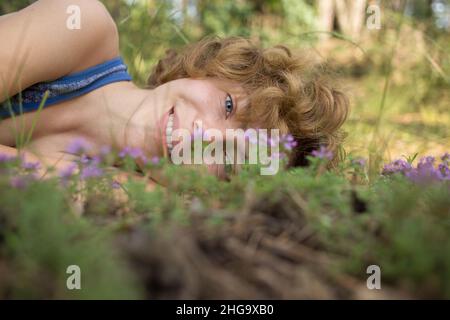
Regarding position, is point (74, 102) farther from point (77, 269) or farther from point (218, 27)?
point (218, 27)

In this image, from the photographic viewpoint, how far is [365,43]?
21.3 feet

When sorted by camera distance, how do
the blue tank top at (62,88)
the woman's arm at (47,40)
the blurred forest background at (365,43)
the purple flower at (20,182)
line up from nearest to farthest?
the purple flower at (20,182) < the woman's arm at (47,40) < the blue tank top at (62,88) < the blurred forest background at (365,43)

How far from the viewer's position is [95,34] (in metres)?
2.53

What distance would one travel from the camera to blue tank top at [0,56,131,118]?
254cm

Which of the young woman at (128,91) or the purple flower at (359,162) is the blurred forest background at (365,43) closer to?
the young woman at (128,91)

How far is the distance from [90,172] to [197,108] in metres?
1.11

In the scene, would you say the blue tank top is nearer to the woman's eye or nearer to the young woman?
the young woman

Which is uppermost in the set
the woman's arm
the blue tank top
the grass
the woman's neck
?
the woman's arm

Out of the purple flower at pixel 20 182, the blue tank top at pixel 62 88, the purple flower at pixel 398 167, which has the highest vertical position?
the blue tank top at pixel 62 88

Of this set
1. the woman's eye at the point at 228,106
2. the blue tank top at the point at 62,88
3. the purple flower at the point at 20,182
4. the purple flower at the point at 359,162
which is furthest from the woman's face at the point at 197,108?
the purple flower at the point at 20,182

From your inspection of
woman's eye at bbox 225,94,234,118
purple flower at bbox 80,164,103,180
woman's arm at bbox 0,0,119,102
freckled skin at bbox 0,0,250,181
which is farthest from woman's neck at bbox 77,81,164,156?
purple flower at bbox 80,164,103,180

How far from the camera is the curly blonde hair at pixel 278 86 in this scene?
256cm

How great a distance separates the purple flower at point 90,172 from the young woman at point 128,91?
790 mm
